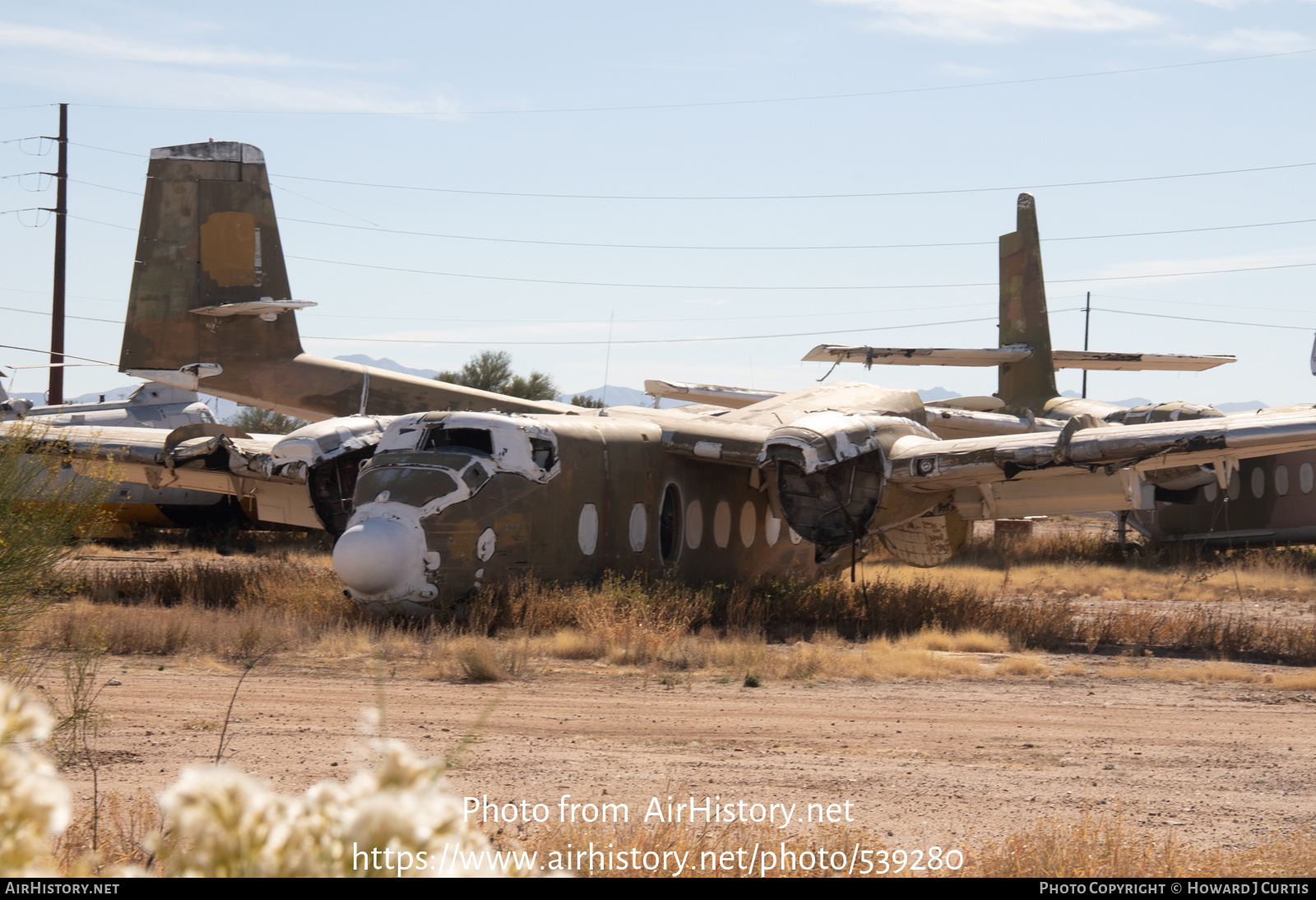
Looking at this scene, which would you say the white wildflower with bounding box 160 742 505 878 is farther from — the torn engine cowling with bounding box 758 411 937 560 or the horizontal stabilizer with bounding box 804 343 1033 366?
the horizontal stabilizer with bounding box 804 343 1033 366

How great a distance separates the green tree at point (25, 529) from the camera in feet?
30.0

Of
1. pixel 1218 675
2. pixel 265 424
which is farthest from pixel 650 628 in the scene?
pixel 265 424

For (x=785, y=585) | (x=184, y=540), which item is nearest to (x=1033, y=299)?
(x=785, y=585)

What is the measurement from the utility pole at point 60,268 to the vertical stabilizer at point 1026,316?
27935 mm

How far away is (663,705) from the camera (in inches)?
408

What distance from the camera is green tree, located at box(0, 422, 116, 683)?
914 cm

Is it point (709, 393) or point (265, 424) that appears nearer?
point (709, 393)

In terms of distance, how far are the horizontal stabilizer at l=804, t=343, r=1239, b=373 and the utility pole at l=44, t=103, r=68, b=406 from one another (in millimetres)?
23284

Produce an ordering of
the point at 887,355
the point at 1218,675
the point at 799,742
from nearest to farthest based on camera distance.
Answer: the point at 799,742, the point at 1218,675, the point at 887,355

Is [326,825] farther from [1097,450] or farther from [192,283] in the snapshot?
[192,283]

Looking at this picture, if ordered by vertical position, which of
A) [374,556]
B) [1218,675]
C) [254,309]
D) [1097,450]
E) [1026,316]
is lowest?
[1218,675]

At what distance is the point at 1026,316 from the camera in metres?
32.0

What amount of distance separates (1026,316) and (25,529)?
91.7 feet

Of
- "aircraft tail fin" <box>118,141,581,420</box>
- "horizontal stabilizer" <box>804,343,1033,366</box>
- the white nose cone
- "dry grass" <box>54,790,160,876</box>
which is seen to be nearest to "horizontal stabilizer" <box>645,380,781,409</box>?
"horizontal stabilizer" <box>804,343,1033,366</box>
